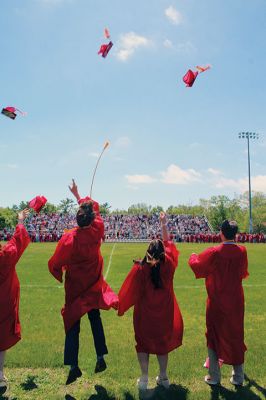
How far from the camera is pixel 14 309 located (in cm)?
522

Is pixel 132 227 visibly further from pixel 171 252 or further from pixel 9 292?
pixel 9 292

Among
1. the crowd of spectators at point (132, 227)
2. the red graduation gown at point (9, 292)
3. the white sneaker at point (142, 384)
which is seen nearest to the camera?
the white sneaker at point (142, 384)

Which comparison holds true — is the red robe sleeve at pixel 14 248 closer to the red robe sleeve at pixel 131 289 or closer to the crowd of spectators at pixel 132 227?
the red robe sleeve at pixel 131 289

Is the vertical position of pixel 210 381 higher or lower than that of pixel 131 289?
lower

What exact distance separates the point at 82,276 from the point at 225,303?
6.23ft

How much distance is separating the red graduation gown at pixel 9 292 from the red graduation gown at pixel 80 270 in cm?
50

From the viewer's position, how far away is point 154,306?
5121 millimetres

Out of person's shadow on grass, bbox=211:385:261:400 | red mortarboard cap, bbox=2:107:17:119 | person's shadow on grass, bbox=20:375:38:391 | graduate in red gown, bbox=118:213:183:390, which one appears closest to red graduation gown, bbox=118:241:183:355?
graduate in red gown, bbox=118:213:183:390

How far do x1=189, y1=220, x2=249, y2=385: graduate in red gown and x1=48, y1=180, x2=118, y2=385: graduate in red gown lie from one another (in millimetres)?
1318

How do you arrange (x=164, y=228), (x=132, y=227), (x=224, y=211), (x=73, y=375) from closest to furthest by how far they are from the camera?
(x=73, y=375)
(x=164, y=228)
(x=132, y=227)
(x=224, y=211)

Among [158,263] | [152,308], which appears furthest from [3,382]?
[158,263]

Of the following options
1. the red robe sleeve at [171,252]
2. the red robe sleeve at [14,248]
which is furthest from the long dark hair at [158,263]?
the red robe sleeve at [14,248]

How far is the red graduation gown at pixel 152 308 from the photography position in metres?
5.11

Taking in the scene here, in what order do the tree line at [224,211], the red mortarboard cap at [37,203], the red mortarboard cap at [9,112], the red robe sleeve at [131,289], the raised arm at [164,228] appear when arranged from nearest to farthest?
the red robe sleeve at [131,289] < the raised arm at [164,228] < the red mortarboard cap at [37,203] < the red mortarboard cap at [9,112] < the tree line at [224,211]
